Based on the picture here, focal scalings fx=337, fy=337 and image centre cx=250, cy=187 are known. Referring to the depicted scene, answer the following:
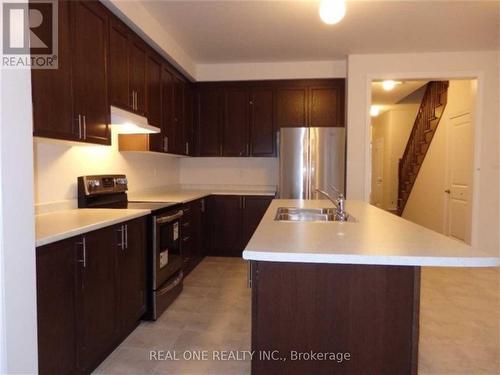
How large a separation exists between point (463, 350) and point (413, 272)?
146cm

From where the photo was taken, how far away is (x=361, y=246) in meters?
1.29

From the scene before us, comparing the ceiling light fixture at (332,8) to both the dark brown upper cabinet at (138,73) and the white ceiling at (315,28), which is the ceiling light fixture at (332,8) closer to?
the white ceiling at (315,28)

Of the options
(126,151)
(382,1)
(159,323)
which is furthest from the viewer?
(126,151)

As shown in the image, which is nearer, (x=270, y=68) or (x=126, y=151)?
(x=126, y=151)

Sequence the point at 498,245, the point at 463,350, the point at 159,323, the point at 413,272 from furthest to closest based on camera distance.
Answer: the point at 498,245, the point at 159,323, the point at 463,350, the point at 413,272

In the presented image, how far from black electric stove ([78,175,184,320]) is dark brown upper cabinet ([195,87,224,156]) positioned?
1.69 meters

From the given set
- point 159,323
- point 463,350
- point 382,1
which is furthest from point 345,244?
point 382,1

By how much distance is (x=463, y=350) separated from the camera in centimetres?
224

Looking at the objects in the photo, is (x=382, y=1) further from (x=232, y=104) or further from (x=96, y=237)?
(x=96, y=237)

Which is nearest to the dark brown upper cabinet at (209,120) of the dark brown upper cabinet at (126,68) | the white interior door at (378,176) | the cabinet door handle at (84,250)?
the dark brown upper cabinet at (126,68)

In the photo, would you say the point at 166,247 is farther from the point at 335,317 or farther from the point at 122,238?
the point at 335,317

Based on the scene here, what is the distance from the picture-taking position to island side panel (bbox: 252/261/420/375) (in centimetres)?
129

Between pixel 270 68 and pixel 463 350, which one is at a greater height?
pixel 270 68

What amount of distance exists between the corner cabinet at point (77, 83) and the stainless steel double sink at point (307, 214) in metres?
1.43
